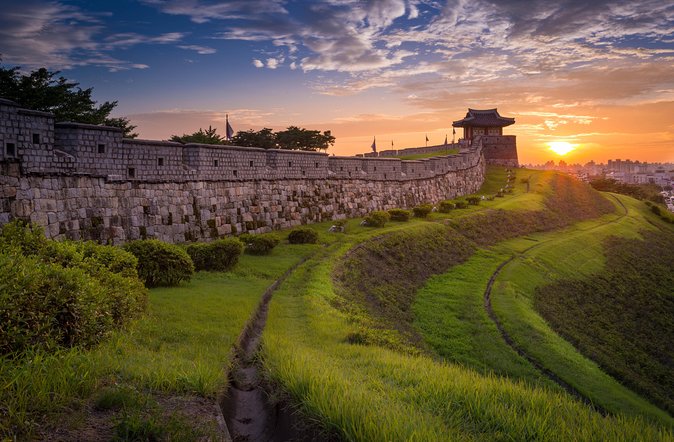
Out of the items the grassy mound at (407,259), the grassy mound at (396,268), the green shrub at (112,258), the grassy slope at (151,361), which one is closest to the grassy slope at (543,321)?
the grassy mound at (407,259)

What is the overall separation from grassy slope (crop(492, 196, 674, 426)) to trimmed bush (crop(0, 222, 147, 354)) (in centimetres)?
1189

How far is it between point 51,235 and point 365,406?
1237cm

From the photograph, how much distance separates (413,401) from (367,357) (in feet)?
8.68

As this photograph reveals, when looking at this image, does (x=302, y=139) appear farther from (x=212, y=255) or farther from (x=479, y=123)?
(x=212, y=255)

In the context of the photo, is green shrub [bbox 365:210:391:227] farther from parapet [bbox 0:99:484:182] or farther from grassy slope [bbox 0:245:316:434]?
grassy slope [bbox 0:245:316:434]

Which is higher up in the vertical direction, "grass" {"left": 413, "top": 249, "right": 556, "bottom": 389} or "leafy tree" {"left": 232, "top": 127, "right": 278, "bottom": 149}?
"leafy tree" {"left": 232, "top": 127, "right": 278, "bottom": 149}

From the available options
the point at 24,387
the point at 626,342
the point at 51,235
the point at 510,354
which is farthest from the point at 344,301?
the point at 626,342

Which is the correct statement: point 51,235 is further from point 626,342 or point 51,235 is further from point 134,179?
point 626,342

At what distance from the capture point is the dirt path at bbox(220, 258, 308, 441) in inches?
252

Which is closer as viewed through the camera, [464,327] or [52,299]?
[52,299]

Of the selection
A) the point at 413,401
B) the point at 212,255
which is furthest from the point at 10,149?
the point at 413,401

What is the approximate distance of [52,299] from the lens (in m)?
6.60

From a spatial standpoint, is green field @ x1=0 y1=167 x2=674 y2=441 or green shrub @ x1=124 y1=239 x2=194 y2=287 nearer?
green field @ x1=0 y1=167 x2=674 y2=441

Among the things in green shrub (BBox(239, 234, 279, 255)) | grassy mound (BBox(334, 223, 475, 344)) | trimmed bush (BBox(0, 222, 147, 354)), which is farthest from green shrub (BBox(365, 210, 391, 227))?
trimmed bush (BBox(0, 222, 147, 354))
